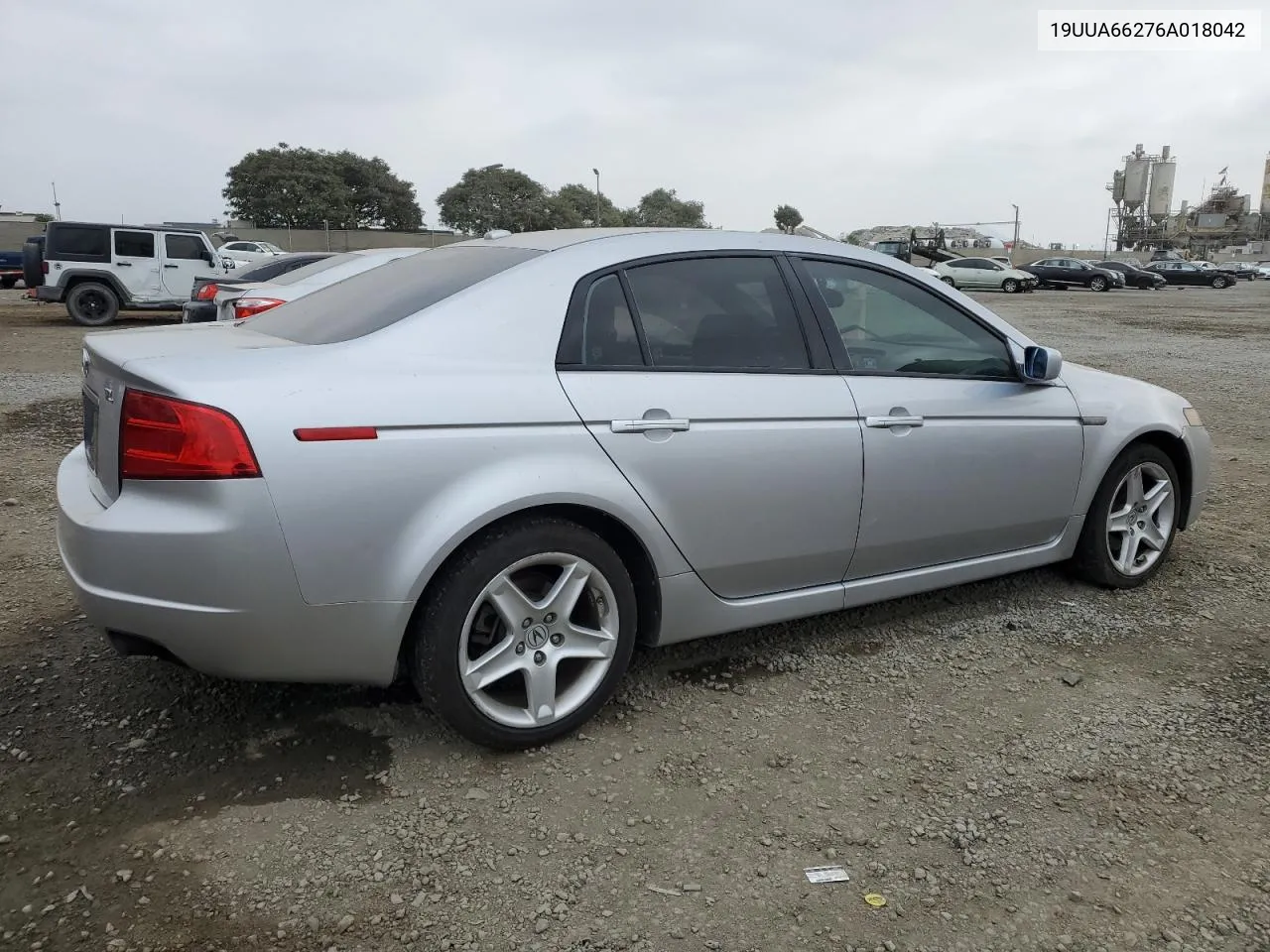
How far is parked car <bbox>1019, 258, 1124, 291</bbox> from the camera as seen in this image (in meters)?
39.9

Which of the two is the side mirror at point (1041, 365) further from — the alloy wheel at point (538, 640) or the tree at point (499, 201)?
the tree at point (499, 201)

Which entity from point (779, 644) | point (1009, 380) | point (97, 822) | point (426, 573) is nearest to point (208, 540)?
point (426, 573)

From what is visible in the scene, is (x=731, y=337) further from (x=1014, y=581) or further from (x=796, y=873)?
(x=1014, y=581)

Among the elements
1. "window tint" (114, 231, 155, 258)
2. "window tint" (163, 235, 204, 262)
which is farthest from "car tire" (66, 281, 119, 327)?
"window tint" (163, 235, 204, 262)

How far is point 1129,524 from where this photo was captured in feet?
13.6

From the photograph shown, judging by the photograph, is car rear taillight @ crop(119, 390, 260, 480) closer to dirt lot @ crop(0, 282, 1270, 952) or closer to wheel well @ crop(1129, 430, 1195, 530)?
dirt lot @ crop(0, 282, 1270, 952)

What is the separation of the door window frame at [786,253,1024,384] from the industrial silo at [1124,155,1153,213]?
114 metres

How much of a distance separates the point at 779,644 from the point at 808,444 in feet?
2.97

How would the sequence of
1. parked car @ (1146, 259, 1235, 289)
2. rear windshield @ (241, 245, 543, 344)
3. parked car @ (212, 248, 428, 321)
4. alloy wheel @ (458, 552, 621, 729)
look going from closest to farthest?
alloy wheel @ (458, 552, 621, 729) → rear windshield @ (241, 245, 543, 344) → parked car @ (212, 248, 428, 321) → parked car @ (1146, 259, 1235, 289)

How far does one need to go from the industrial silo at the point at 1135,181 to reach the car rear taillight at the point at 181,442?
116147 millimetres

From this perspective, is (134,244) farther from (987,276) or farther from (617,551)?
(987,276)

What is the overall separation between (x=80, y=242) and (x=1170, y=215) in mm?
110214

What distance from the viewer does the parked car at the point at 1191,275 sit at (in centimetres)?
4556

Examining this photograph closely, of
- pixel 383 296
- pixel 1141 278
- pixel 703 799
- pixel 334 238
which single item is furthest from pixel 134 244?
pixel 334 238
